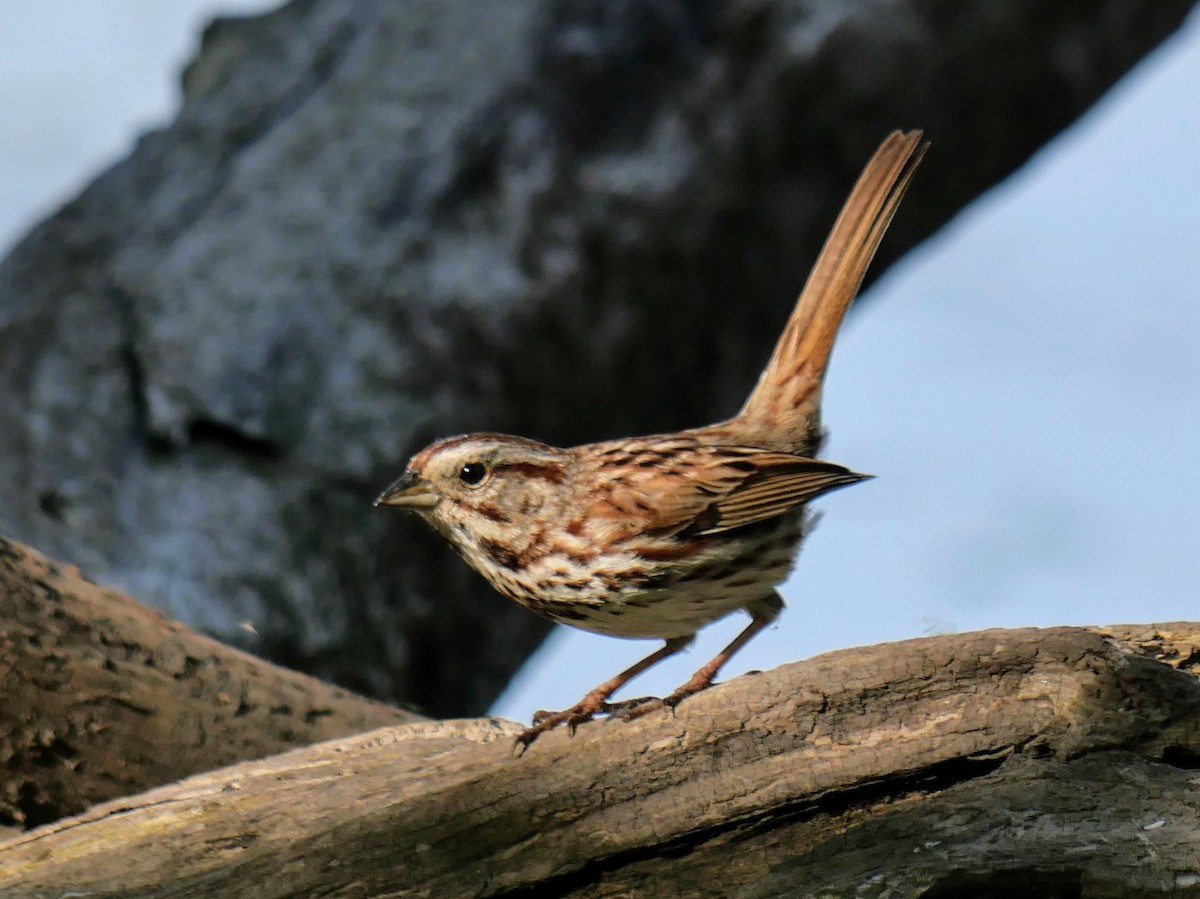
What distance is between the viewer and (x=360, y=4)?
23.9 ft

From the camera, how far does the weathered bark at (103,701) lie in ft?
12.5

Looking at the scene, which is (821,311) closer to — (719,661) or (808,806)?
(719,661)

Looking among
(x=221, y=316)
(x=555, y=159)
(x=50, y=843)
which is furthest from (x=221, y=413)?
(x=50, y=843)

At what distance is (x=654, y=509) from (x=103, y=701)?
153 cm

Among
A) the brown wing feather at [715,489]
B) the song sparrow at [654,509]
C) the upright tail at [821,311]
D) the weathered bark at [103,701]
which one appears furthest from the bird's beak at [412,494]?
the upright tail at [821,311]

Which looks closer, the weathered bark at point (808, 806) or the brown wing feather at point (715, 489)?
the weathered bark at point (808, 806)

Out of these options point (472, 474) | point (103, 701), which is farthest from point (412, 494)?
point (103, 701)

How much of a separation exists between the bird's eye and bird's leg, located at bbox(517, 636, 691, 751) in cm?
67

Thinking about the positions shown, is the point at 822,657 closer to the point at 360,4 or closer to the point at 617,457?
the point at 617,457

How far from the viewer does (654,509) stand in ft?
13.2

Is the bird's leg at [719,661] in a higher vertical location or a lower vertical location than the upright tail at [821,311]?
lower

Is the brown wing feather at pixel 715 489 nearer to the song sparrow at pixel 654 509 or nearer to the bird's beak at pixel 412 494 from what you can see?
the song sparrow at pixel 654 509

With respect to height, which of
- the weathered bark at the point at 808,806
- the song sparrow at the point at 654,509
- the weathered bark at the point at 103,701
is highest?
the song sparrow at the point at 654,509

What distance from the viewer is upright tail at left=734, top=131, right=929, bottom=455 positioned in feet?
14.8
